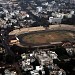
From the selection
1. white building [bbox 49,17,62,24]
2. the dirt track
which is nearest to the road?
the dirt track

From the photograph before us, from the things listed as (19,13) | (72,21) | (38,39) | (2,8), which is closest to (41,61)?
(38,39)

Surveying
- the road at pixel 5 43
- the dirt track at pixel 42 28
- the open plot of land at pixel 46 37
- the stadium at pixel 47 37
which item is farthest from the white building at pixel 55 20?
the road at pixel 5 43

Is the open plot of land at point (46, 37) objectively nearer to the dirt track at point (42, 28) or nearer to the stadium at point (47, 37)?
the stadium at point (47, 37)

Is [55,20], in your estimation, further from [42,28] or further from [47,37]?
→ [47,37]

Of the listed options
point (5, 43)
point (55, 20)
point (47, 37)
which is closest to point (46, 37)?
point (47, 37)

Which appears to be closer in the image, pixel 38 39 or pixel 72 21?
pixel 38 39

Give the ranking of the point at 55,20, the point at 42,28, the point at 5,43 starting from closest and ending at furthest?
the point at 5,43
the point at 42,28
the point at 55,20

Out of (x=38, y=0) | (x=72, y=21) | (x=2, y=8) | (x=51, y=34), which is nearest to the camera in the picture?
(x=51, y=34)

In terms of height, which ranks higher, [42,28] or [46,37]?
[42,28]

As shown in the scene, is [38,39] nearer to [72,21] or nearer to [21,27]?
[21,27]
